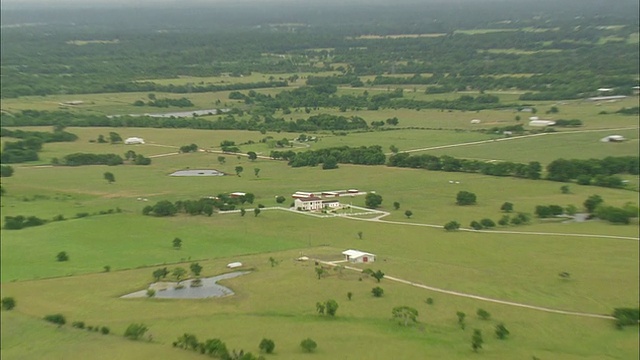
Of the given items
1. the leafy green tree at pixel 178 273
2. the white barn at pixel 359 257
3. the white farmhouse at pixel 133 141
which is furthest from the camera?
the white farmhouse at pixel 133 141

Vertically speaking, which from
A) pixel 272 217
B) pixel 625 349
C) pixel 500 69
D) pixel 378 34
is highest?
pixel 378 34

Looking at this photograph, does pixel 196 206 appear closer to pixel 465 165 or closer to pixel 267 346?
pixel 465 165

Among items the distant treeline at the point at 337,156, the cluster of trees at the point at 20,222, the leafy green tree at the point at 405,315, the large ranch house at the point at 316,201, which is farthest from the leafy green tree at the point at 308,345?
the distant treeline at the point at 337,156

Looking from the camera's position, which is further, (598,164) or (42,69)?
(42,69)

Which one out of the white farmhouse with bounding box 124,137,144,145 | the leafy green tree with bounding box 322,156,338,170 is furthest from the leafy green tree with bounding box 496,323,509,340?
the white farmhouse with bounding box 124,137,144,145

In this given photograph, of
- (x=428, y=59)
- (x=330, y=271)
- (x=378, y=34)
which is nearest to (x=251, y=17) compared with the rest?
(x=378, y=34)

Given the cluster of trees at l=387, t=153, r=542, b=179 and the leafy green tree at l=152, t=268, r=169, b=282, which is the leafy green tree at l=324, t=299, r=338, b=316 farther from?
the cluster of trees at l=387, t=153, r=542, b=179

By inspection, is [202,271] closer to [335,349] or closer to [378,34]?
[335,349]

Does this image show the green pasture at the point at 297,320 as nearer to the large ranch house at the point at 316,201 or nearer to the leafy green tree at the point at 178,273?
the leafy green tree at the point at 178,273
